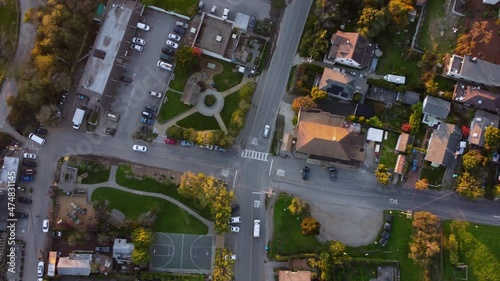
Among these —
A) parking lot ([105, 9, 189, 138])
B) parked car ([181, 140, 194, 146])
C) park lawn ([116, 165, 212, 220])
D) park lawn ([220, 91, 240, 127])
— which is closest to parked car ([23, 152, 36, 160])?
parking lot ([105, 9, 189, 138])

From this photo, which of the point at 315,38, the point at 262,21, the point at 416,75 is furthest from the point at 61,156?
the point at 416,75

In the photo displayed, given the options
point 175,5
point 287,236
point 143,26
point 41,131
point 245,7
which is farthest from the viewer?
point 245,7

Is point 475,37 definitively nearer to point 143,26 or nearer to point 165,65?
point 165,65

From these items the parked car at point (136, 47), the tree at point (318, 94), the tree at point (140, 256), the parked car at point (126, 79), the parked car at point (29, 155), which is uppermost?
the parked car at point (136, 47)

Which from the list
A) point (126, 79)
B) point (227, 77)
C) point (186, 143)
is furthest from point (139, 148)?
point (227, 77)

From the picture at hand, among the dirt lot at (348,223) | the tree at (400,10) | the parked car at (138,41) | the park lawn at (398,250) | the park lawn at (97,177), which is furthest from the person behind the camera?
the parked car at (138,41)

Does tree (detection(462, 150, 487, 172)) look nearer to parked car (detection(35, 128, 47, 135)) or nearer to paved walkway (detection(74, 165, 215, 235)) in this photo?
paved walkway (detection(74, 165, 215, 235))

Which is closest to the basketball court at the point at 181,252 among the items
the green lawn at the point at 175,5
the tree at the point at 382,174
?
the tree at the point at 382,174

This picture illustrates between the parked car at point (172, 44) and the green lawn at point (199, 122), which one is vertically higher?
the parked car at point (172, 44)

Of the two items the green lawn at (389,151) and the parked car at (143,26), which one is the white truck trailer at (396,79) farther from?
the parked car at (143,26)
